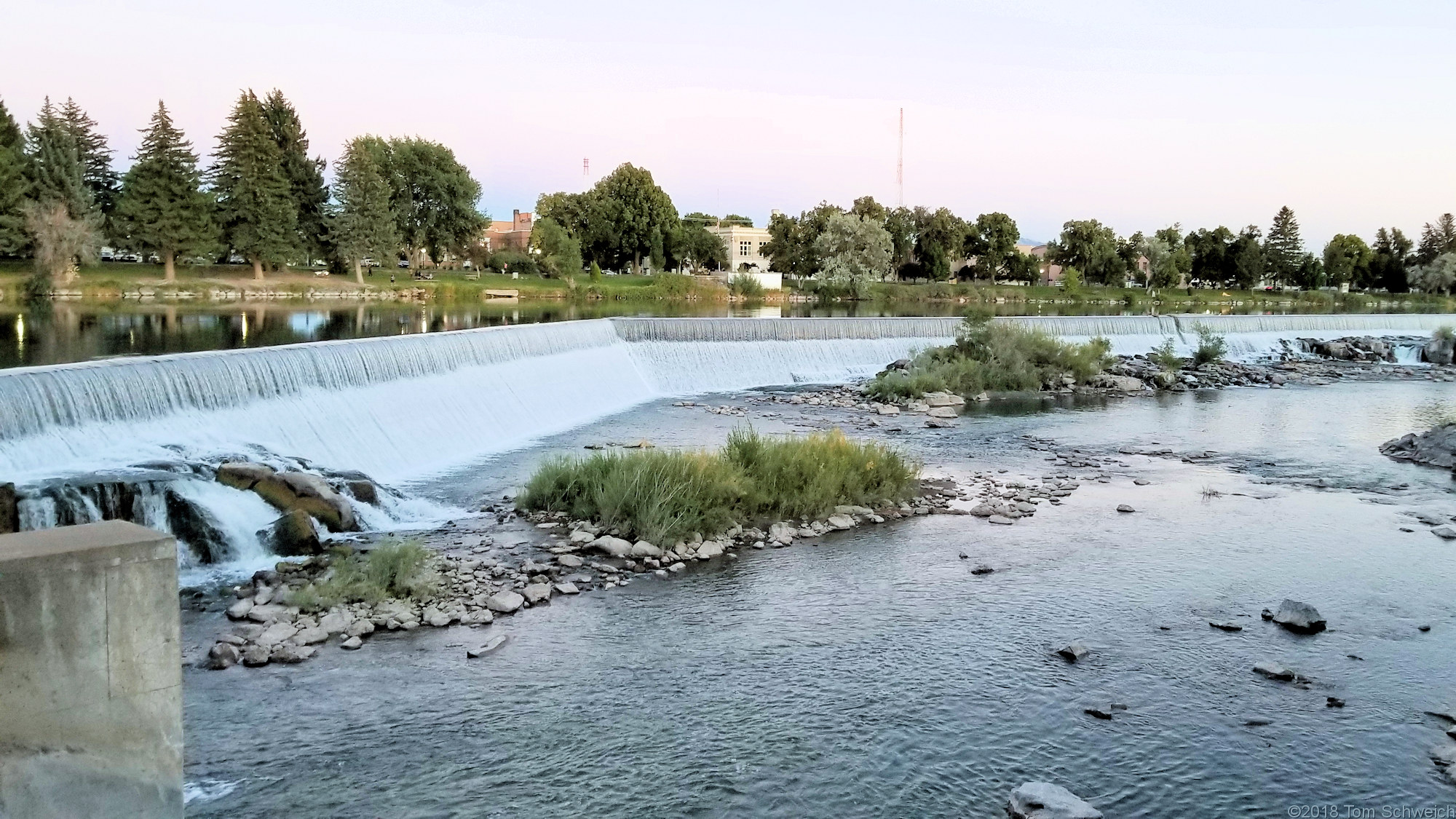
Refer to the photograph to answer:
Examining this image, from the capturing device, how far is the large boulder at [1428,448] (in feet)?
53.8

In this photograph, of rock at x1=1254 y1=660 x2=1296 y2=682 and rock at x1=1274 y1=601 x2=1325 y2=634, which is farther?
rock at x1=1274 y1=601 x2=1325 y2=634

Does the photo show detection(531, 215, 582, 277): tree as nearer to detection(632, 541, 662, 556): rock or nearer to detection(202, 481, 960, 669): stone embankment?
detection(202, 481, 960, 669): stone embankment

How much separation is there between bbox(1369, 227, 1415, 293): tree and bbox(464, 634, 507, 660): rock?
9867cm

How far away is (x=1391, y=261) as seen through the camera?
9006cm

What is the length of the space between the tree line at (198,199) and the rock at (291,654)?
4397 cm

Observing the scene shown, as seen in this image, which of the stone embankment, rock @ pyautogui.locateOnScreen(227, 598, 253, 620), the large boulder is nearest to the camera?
the stone embankment

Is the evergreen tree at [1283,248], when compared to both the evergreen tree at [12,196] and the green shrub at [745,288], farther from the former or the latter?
the evergreen tree at [12,196]

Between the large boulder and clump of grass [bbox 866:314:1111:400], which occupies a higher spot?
clump of grass [bbox 866:314:1111:400]

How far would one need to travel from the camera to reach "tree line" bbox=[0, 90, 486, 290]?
151 ft

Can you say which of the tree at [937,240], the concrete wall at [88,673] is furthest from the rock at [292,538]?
the tree at [937,240]

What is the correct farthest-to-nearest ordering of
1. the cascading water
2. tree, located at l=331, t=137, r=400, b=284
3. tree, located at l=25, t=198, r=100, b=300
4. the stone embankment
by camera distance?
tree, located at l=331, t=137, r=400, b=284 < tree, located at l=25, t=198, r=100, b=300 < the cascading water < the stone embankment

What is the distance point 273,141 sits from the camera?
55.2 metres

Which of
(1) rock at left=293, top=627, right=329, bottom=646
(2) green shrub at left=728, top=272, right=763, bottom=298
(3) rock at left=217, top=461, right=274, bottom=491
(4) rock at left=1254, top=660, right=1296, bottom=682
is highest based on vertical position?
(2) green shrub at left=728, top=272, right=763, bottom=298

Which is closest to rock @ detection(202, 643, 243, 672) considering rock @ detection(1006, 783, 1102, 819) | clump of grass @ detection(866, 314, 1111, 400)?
rock @ detection(1006, 783, 1102, 819)
